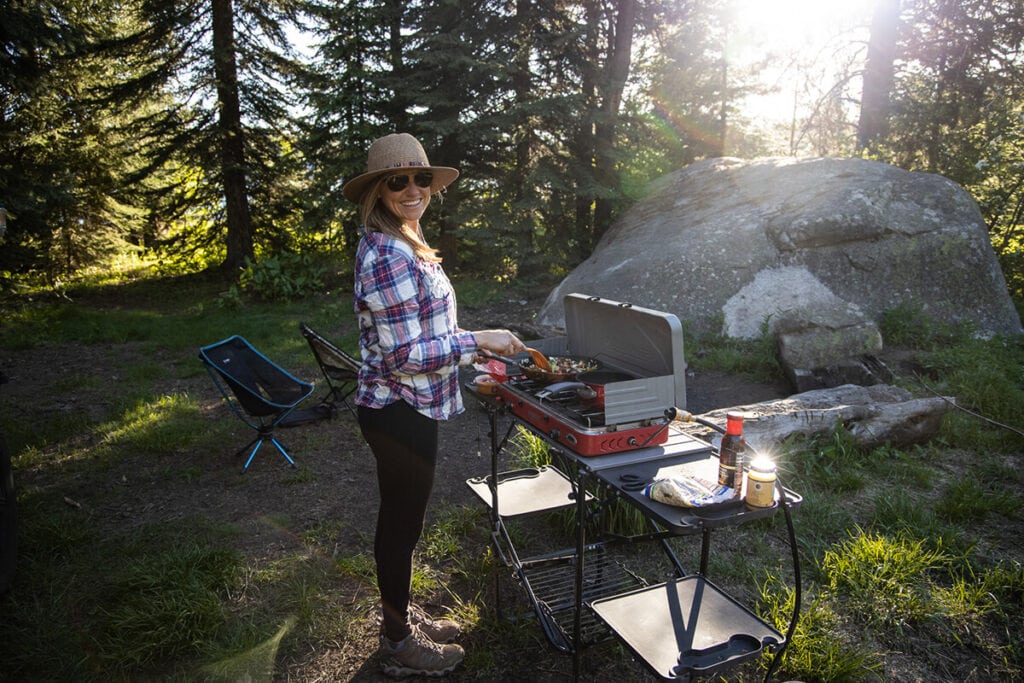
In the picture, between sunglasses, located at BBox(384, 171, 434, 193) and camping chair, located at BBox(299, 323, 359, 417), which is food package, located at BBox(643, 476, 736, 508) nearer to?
sunglasses, located at BBox(384, 171, 434, 193)

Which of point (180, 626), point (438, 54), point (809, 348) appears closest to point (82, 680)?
point (180, 626)

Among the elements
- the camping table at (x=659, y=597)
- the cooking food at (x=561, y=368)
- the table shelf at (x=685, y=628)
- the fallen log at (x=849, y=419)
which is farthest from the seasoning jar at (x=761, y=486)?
the fallen log at (x=849, y=419)

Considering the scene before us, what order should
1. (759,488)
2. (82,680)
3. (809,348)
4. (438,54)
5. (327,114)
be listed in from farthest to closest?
1. (327,114)
2. (438,54)
3. (809,348)
4. (82,680)
5. (759,488)

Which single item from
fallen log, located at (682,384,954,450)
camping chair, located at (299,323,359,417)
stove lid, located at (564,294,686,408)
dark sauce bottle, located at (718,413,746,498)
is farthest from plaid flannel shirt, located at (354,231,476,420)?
camping chair, located at (299,323,359,417)

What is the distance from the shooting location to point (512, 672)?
2.68 m

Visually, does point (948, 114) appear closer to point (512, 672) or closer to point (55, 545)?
point (512, 672)

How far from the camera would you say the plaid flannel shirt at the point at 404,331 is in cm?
213

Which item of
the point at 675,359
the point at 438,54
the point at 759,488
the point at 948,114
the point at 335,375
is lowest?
the point at 335,375

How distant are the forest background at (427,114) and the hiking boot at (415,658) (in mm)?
8211

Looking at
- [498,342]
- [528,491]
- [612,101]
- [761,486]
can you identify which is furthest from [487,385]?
[612,101]

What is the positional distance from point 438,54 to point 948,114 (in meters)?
9.03

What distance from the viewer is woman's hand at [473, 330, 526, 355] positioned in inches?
90.4

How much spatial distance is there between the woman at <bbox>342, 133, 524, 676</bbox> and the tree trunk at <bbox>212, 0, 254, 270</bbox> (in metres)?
10.6

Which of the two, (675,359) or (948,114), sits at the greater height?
(948,114)
